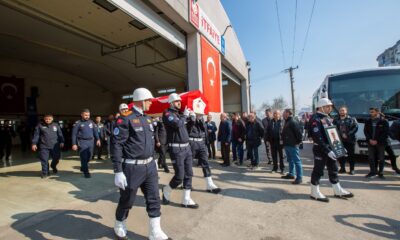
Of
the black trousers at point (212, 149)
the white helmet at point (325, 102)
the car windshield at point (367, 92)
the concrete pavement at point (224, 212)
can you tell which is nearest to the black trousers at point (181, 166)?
the concrete pavement at point (224, 212)

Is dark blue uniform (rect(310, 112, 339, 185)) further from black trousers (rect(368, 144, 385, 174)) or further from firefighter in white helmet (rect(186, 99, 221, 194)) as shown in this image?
black trousers (rect(368, 144, 385, 174))

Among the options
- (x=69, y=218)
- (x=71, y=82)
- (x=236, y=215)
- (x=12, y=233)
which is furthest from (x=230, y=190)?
(x=71, y=82)

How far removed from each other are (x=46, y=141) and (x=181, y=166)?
4.56m

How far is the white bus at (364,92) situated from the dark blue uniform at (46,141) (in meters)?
8.71

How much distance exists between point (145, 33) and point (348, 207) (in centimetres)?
1155

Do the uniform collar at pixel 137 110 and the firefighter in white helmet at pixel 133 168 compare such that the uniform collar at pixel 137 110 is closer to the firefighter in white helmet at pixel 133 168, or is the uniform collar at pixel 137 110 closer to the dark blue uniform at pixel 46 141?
the firefighter in white helmet at pixel 133 168

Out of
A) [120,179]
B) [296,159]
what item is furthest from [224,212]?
[296,159]

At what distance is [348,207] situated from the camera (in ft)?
13.3

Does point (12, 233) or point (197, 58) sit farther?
point (197, 58)

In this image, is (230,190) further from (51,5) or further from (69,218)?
(51,5)

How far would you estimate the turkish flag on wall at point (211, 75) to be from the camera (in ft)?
35.6

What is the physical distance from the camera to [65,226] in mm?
3506

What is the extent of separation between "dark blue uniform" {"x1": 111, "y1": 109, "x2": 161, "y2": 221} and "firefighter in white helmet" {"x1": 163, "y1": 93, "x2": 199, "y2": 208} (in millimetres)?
1019

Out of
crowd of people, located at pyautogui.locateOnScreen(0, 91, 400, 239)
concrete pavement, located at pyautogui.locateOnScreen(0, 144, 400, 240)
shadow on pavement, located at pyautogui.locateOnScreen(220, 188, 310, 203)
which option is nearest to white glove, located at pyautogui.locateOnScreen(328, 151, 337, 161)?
crowd of people, located at pyautogui.locateOnScreen(0, 91, 400, 239)
